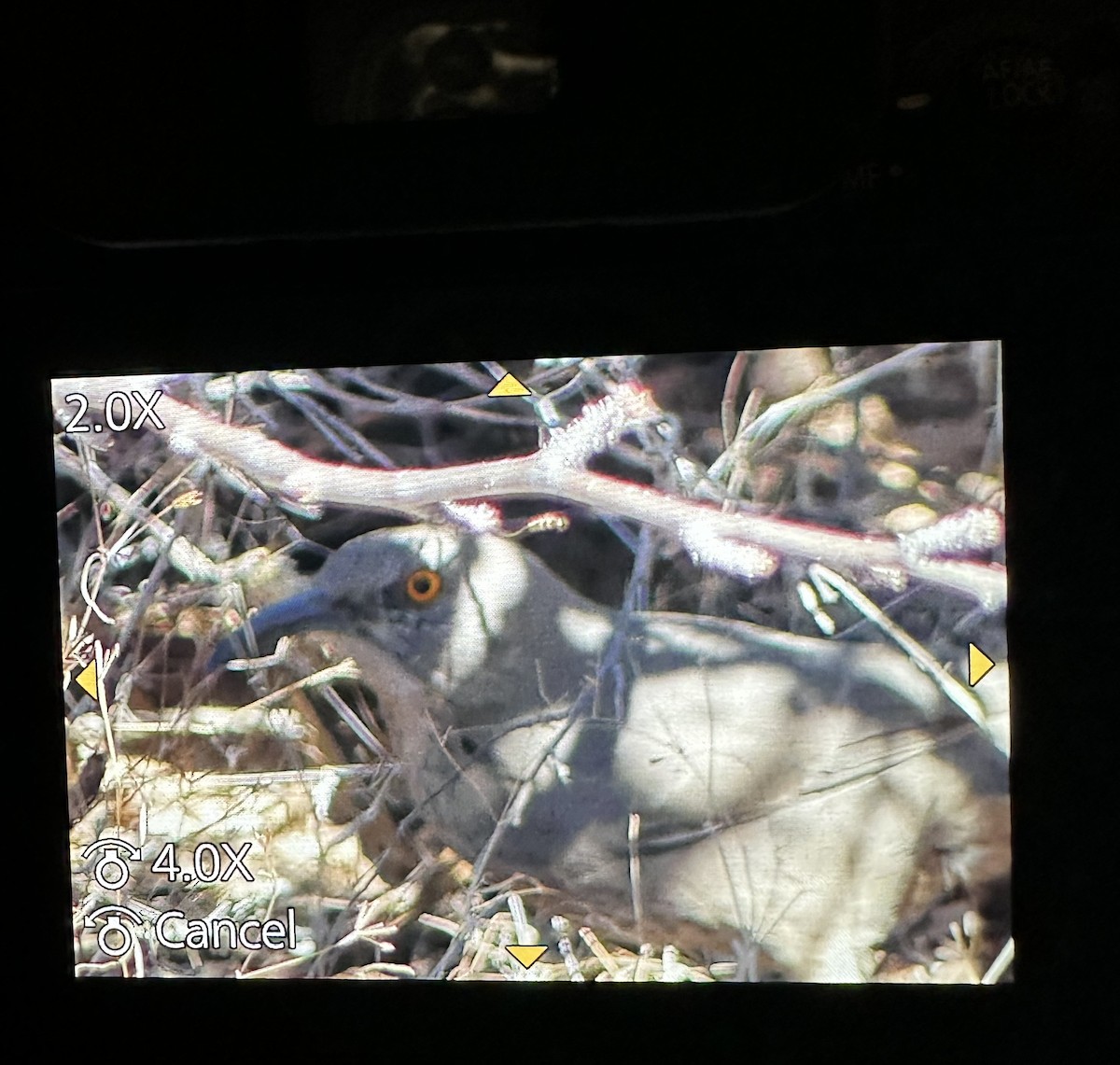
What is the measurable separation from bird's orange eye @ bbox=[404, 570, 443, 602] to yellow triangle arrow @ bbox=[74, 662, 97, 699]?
223mm

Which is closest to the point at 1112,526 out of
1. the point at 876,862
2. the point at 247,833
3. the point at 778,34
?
the point at 876,862

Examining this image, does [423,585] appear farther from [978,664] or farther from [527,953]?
[978,664]

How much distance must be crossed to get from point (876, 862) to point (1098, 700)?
0.17 meters

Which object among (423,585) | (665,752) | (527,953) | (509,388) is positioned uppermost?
(509,388)

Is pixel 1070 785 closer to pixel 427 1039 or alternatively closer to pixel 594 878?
pixel 594 878

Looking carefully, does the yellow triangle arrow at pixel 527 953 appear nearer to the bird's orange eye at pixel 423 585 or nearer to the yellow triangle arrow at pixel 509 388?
the bird's orange eye at pixel 423 585

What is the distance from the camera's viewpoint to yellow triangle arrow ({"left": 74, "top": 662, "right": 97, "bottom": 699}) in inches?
30.7

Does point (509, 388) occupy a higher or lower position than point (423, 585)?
higher

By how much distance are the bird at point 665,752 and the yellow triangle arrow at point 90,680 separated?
0.11 m

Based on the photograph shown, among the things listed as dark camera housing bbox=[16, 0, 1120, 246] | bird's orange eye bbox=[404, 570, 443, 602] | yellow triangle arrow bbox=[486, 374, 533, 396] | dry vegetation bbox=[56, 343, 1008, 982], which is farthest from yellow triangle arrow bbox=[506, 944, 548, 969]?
dark camera housing bbox=[16, 0, 1120, 246]

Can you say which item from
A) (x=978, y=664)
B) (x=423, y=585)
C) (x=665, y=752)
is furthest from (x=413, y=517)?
(x=978, y=664)

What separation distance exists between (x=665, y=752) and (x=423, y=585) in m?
0.19

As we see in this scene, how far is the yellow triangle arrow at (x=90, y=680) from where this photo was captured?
0.78 m

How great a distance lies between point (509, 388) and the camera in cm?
74
